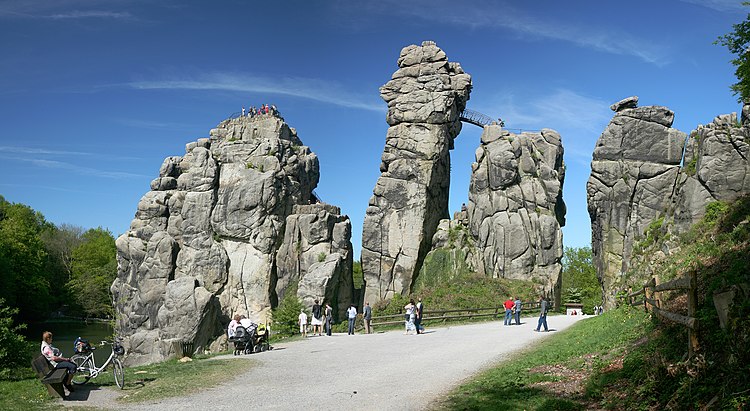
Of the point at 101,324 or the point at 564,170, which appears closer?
the point at 564,170

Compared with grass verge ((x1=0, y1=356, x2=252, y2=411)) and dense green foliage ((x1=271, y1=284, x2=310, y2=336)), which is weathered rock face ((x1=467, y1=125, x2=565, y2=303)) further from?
grass verge ((x1=0, y1=356, x2=252, y2=411))

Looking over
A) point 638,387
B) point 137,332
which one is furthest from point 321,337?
point 137,332

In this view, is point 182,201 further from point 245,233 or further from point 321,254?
point 321,254

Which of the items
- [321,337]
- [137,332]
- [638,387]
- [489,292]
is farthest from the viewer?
[137,332]

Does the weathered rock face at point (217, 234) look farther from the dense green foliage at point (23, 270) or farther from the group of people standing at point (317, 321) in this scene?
the group of people standing at point (317, 321)

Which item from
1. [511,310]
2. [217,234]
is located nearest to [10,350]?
[511,310]

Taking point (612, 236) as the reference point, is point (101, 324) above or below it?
below

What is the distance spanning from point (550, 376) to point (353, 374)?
18.2 ft

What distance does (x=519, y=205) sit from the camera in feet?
155

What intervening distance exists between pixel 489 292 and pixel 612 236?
10.7 meters

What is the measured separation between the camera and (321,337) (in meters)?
27.4

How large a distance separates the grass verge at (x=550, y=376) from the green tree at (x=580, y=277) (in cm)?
4609

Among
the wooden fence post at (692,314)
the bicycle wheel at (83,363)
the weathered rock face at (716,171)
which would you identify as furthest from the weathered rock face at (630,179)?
the bicycle wheel at (83,363)

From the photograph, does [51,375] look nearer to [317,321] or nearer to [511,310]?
[317,321]
